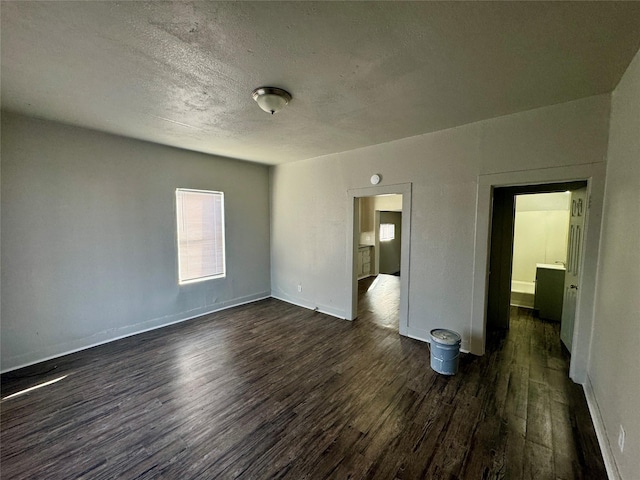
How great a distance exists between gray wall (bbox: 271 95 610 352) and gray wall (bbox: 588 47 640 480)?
0.37 m

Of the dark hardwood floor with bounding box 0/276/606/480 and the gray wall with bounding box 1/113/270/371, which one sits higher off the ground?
the gray wall with bounding box 1/113/270/371

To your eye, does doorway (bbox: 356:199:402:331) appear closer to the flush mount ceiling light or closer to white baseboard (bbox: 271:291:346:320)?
white baseboard (bbox: 271:291:346:320)

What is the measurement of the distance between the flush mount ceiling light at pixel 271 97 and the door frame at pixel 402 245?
1929mm

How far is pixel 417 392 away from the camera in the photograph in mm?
2412

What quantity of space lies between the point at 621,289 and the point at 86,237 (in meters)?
5.18

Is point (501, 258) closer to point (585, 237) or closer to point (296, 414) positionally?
point (585, 237)

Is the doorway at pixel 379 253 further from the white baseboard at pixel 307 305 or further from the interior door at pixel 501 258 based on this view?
the interior door at pixel 501 258

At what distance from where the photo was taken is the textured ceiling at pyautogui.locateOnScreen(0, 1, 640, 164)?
1350 millimetres

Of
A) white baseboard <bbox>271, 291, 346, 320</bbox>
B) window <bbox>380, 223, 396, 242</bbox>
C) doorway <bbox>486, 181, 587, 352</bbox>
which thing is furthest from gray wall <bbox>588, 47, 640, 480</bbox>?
window <bbox>380, 223, 396, 242</bbox>

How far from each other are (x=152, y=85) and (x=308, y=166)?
2.75 metres

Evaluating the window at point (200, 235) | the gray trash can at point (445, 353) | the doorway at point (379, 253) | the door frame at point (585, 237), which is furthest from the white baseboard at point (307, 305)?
the door frame at point (585, 237)

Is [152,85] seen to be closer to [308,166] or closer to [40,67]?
[40,67]

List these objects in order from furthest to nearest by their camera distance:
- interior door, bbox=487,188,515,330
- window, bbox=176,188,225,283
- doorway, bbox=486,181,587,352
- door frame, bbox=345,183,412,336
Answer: window, bbox=176,188,225,283
interior door, bbox=487,188,515,330
door frame, bbox=345,183,412,336
doorway, bbox=486,181,587,352

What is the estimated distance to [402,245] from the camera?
11.4ft
